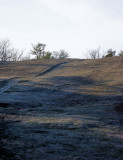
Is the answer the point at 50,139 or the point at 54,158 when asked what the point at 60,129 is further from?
the point at 54,158

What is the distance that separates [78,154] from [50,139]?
962 millimetres

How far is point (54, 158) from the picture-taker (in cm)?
384

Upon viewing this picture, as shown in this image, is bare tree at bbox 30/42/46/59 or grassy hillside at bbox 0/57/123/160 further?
bare tree at bbox 30/42/46/59

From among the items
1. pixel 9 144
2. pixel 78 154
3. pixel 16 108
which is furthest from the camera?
pixel 16 108

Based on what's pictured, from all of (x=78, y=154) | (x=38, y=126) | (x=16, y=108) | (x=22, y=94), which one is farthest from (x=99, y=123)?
(x=22, y=94)

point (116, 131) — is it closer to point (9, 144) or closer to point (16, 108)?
point (9, 144)

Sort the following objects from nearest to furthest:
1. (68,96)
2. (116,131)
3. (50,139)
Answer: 1. (50,139)
2. (116,131)
3. (68,96)

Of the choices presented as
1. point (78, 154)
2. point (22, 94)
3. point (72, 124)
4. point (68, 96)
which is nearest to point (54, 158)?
point (78, 154)

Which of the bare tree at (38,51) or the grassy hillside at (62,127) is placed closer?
the grassy hillside at (62,127)

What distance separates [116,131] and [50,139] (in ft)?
4.64

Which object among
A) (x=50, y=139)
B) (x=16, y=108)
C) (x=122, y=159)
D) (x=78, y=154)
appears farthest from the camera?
(x=16, y=108)

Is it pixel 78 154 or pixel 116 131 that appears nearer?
pixel 78 154

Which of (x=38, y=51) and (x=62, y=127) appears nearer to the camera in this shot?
(x=62, y=127)

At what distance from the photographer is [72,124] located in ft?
19.4
